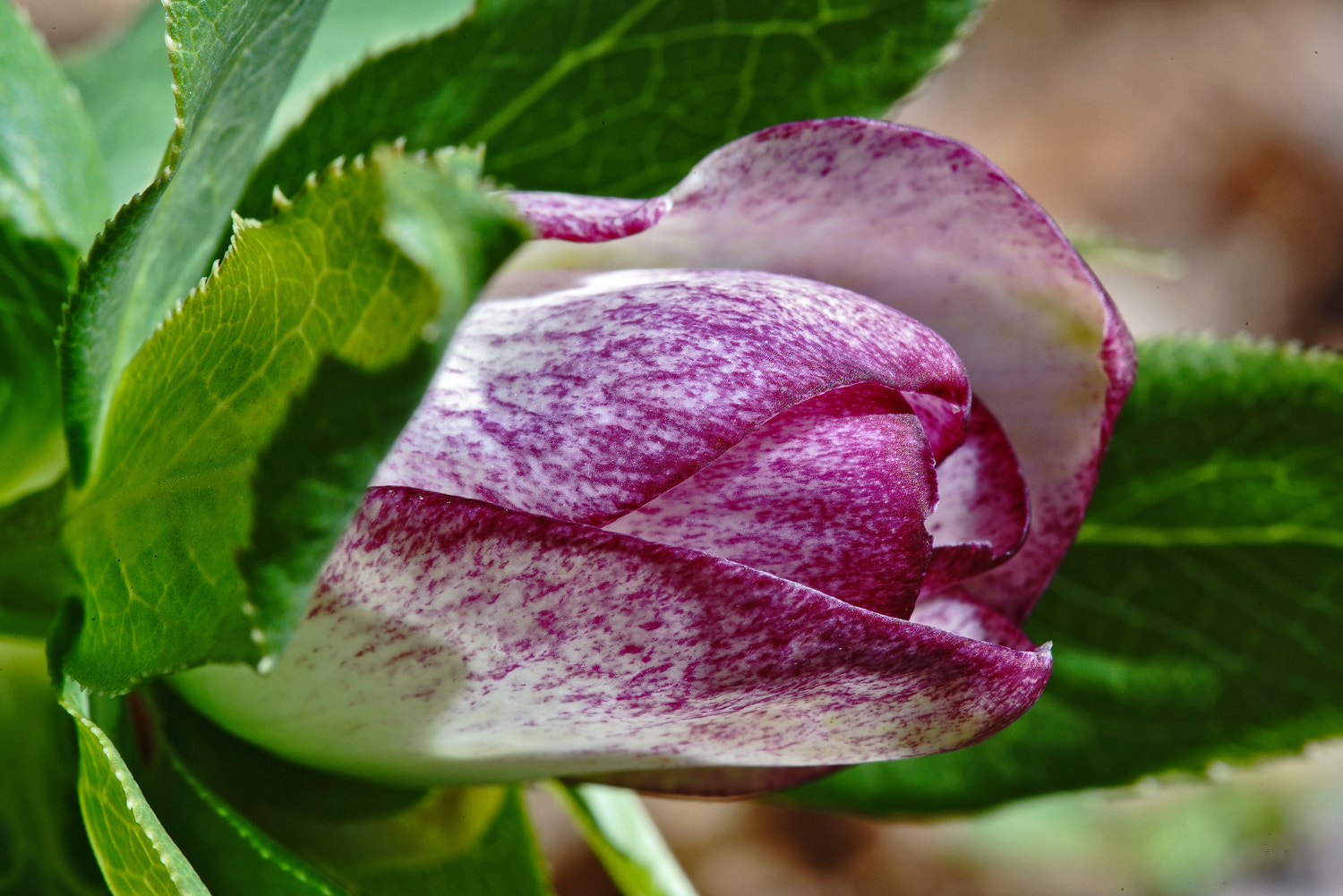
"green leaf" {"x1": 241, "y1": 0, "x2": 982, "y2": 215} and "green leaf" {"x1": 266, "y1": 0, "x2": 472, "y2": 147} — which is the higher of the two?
"green leaf" {"x1": 266, "y1": 0, "x2": 472, "y2": 147}

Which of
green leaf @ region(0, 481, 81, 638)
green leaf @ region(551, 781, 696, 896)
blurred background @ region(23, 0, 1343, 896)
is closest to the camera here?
green leaf @ region(0, 481, 81, 638)

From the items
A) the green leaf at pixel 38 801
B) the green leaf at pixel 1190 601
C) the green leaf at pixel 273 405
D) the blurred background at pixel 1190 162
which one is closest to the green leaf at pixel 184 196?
the green leaf at pixel 273 405

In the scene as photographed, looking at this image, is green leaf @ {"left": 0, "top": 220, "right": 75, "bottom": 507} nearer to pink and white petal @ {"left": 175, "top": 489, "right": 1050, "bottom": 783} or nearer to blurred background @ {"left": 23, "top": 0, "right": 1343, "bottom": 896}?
pink and white petal @ {"left": 175, "top": 489, "right": 1050, "bottom": 783}

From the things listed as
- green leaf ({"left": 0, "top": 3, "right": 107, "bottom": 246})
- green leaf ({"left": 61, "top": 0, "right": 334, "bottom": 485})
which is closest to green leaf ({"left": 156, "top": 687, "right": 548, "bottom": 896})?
green leaf ({"left": 61, "top": 0, "right": 334, "bottom": 485})

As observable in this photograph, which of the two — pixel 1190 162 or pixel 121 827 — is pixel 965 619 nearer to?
pixel 121 827

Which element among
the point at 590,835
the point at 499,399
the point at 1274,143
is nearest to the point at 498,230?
the point at 499,399
